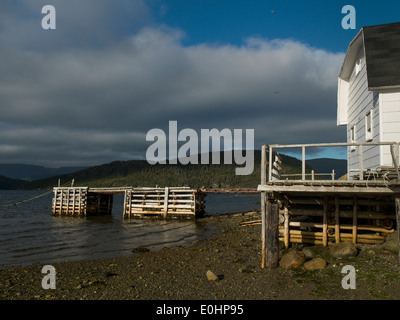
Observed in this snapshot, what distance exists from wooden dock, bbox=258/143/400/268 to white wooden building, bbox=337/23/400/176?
1.63m

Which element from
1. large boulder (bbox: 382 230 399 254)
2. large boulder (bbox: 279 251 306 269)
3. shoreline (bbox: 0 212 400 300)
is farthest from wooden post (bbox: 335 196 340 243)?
large boulder (bbox: 279 251 306 269)

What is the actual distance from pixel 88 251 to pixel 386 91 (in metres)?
17.7

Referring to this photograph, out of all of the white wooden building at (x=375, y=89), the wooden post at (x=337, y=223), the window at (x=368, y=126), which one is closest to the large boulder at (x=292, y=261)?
the wooden post at (x=337, y=223)

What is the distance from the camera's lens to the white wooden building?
13.4 m

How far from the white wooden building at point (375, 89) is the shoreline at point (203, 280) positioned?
4.20 m

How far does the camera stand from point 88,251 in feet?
60.1

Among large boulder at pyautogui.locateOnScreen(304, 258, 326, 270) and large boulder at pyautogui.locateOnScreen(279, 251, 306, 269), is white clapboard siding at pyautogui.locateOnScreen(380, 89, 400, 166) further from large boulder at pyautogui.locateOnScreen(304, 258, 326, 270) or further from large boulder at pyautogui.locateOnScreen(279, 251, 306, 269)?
large boulder at pyautogui.locateOnScreen(279, 251, 306, 269)

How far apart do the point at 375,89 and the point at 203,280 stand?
10.9m

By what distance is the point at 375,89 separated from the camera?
13.5 m

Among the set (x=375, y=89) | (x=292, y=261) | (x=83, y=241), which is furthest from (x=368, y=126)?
(x=83, y=241)
